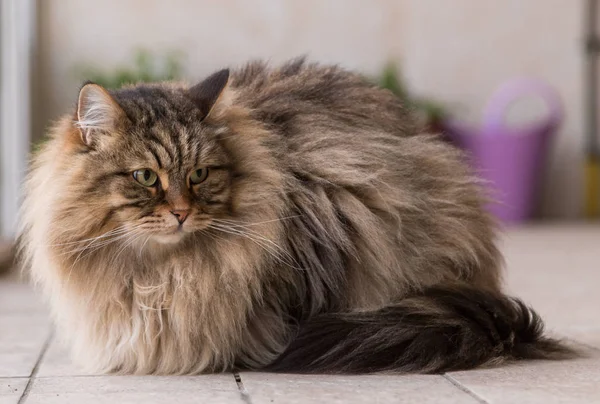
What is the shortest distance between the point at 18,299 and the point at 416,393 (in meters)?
1.97

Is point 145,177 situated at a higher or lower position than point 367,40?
lower

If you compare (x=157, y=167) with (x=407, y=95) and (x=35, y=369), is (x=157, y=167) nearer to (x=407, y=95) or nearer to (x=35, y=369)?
(x=35, y=369)

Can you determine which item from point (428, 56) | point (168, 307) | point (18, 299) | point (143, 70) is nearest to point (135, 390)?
point (168, 307)

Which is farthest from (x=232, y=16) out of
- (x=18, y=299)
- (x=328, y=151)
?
(x=328, y=151)

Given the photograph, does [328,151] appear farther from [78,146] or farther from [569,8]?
[569,8]

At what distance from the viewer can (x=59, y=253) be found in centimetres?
179

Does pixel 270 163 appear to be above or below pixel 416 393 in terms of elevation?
above

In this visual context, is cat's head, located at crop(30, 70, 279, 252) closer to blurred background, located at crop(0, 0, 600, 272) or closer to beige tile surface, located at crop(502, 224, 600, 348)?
beige tile surface, located at crop(502, 224, 600, 348)

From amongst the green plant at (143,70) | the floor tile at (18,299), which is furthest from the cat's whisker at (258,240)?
the green plant at (143,70)

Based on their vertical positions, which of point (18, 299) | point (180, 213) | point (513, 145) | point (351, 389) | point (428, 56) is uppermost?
point (428, 56)

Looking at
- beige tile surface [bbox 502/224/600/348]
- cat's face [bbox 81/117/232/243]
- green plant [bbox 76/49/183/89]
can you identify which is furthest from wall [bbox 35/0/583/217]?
cat's face [bbox 81/117/232/243]

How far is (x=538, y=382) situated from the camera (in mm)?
1638

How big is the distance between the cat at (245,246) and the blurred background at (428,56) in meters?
3.58

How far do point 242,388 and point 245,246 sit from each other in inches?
11.5
